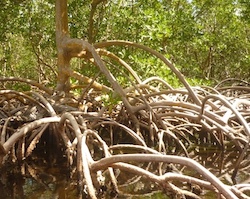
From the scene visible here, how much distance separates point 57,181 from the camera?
3857mm

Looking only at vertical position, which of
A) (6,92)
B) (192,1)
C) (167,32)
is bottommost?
(6,92)

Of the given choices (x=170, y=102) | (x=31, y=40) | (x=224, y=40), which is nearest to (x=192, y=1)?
(x=224, y=40)

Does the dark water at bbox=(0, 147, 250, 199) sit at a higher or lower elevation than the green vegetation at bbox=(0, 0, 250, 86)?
lower

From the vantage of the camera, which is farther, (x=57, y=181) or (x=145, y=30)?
(x=145, y=30)

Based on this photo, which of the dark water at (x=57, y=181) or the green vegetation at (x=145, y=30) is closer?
the dark water at (x=57, y=181)

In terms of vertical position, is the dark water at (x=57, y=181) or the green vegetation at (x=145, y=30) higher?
the green vegetation at (x=145, y=30)

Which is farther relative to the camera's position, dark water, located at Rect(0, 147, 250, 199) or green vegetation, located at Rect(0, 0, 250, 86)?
green vegetation, located at Rect(0, 0, 250, 86)

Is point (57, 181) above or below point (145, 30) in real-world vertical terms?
below

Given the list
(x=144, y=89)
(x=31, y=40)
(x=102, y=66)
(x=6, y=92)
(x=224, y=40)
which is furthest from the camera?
(x=224, y=40)

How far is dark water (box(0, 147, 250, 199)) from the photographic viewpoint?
A: 11.3ft

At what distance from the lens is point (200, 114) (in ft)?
13.9

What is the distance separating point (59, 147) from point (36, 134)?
1.57ft

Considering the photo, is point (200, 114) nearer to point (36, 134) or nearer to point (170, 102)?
point (170, 102)

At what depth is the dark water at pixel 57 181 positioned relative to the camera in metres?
3.45
